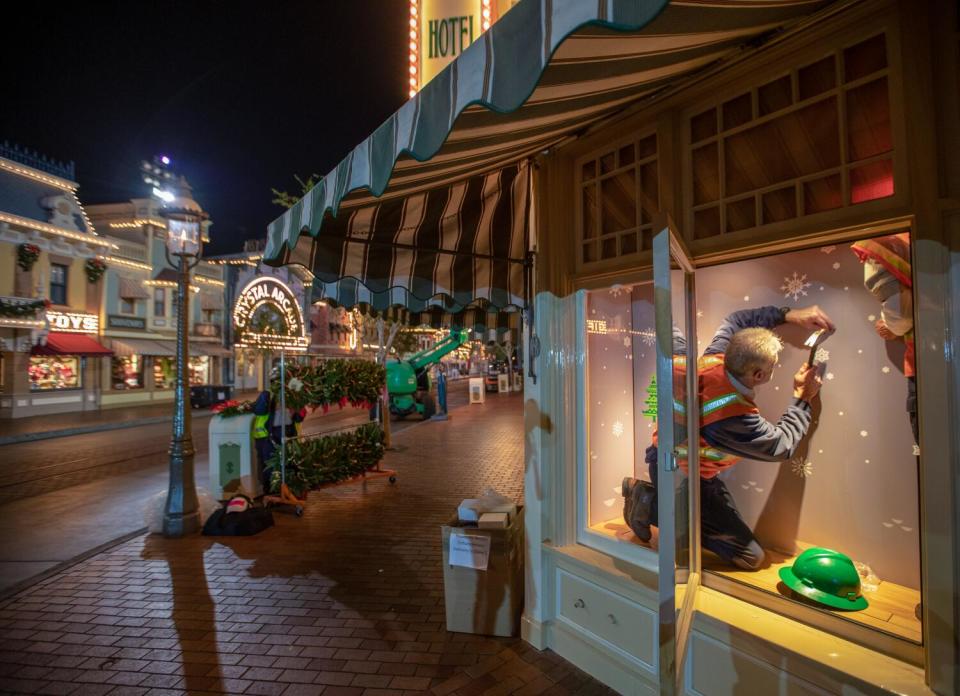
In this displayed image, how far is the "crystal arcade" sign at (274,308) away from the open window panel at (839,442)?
29.6 m

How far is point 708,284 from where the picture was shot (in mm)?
3910

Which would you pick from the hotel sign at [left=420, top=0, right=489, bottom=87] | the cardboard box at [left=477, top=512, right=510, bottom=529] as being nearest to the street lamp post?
the hotel sign at [left=420, top=0, right=489, bottom=87]

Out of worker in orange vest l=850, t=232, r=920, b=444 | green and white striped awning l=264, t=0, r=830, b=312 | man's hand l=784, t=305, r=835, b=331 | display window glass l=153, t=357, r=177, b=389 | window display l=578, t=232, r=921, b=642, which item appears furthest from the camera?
display window glass l=153, t=357, r=177, b=389

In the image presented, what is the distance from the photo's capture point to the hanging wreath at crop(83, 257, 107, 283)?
886 inches

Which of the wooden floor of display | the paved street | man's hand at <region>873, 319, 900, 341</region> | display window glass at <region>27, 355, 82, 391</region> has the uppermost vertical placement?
man's hand at <region>873, 319, 900, 341</region>

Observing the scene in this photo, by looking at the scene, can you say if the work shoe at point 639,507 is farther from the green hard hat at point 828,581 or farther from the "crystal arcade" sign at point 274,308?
the "crystal arcade" sign at point 274,308

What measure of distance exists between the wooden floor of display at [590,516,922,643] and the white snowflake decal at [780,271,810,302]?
1801 millimetres

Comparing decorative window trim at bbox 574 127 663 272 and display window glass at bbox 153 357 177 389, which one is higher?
decorative window trim at bbox 574 127 663 272

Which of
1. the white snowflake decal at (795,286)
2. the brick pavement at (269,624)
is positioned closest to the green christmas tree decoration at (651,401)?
the white snowflake decal at (795,286)

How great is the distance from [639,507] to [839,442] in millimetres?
1461

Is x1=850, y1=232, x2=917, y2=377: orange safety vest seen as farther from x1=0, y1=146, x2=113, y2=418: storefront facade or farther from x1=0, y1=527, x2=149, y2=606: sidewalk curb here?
x1=0, y1=146, x2=113, y2=418: storefront facade

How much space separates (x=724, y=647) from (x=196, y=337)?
33.1 metres

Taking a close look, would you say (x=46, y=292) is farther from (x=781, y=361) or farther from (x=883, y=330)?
(x=883, y=330)

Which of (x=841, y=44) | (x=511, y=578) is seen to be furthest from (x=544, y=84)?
(x=511, y=578)
